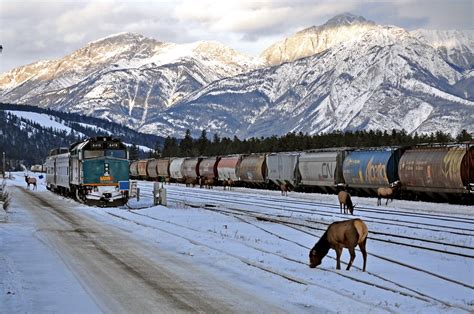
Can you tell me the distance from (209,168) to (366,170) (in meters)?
40.8

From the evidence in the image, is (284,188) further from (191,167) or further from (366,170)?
(191,167)

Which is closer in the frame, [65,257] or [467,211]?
[65,257]

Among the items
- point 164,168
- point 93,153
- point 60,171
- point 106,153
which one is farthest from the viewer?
point 164,168

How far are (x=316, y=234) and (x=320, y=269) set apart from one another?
8.75m

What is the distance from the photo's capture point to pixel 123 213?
36.2 meters

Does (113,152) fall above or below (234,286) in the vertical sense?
above

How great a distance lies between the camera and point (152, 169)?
12150cm

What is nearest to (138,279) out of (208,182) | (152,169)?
(208,182)

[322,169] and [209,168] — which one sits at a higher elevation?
[209,168]

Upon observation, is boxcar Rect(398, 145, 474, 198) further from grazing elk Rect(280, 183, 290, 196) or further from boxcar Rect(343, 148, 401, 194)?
grazing elk Rect(280, 183, 290, 196)

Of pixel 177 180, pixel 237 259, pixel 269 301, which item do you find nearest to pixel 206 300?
pixel 269 301

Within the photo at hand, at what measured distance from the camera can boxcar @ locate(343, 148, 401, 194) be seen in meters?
49.7

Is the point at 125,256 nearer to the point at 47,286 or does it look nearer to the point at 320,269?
the point at 47,286

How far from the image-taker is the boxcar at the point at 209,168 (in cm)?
8938
